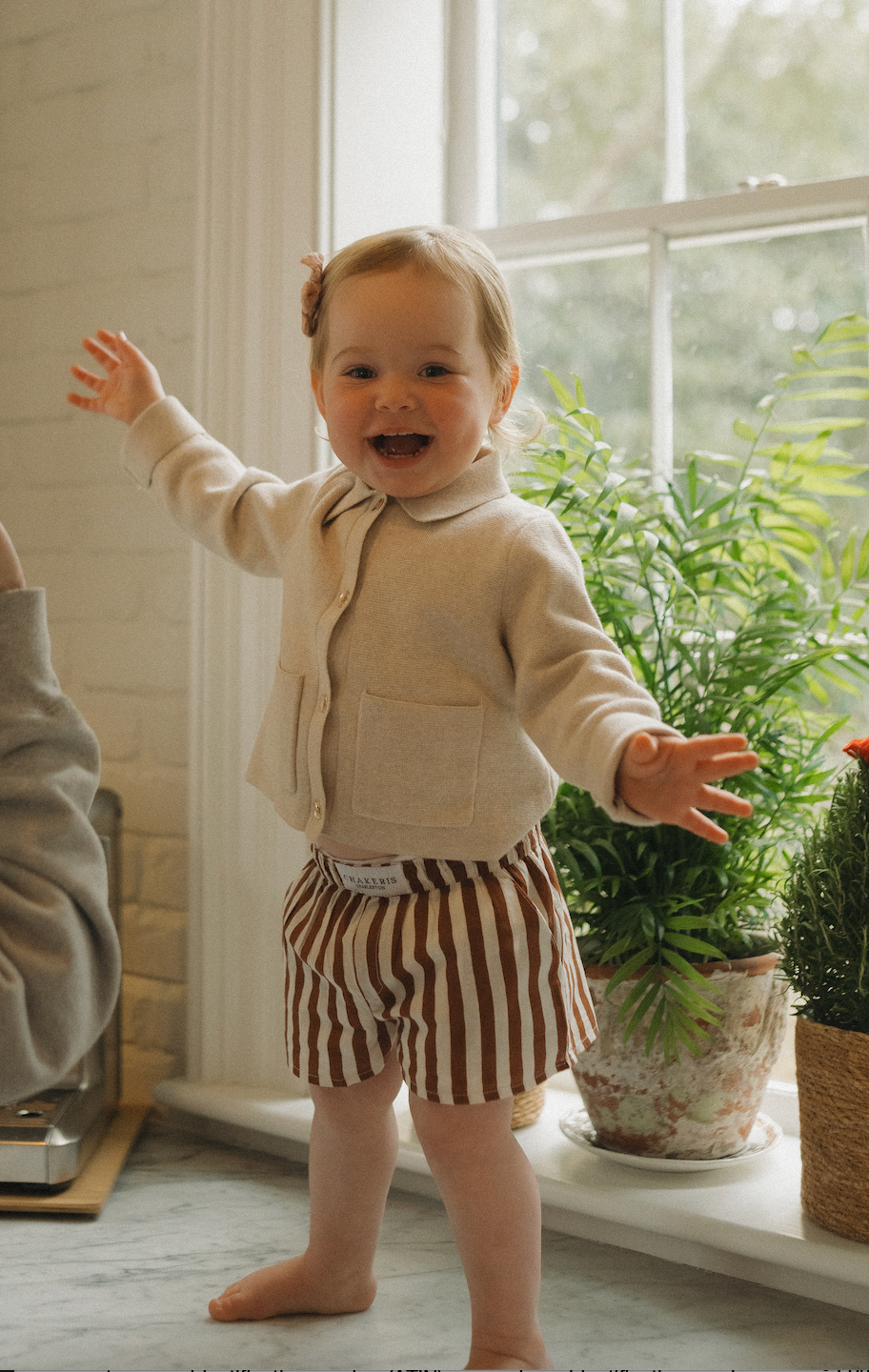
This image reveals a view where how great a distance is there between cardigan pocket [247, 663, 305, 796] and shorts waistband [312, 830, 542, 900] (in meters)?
0.09

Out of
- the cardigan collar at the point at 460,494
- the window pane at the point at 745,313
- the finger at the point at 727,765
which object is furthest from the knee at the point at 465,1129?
the window pane at the point at 745,313

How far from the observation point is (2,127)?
6.01 ft

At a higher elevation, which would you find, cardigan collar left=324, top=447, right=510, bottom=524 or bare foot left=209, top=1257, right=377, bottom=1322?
cardigan collar left=324, top=447, right=510, bottom=524

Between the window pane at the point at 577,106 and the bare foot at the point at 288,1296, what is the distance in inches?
52.3

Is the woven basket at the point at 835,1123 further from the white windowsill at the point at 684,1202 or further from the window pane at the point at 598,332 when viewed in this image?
the window pane at the point at 598,332

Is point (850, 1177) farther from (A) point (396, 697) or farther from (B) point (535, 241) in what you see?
(B) point (535, 241)

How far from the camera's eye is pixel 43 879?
2.30 feet

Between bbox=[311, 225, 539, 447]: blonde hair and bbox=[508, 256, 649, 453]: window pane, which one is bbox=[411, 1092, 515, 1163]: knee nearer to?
bbox=[311, 225, 539, 447]: blonde hair

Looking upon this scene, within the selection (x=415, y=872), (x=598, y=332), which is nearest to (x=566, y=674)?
(x=415, y=872)

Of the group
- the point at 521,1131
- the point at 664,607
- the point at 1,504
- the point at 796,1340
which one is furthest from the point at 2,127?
the point at 796,1340

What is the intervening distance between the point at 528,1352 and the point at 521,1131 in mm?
418

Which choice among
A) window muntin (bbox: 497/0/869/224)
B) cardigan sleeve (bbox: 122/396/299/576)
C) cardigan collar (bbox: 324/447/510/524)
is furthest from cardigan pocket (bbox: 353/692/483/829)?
window muntin (bbox: 497/0/869/224)

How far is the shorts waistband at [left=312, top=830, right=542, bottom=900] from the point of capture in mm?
1110

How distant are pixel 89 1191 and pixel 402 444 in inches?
36.4
